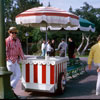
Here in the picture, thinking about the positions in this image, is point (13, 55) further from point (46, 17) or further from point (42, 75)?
point (46, 17)

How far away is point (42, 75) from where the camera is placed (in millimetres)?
6062

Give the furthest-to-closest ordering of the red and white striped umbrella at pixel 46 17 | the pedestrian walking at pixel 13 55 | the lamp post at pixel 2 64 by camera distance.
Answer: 1. the red and white striped umbrella at pixel 46 17
2. the pedestrian walking at pixel 13 55
3. the lamp post at pixel 2 64

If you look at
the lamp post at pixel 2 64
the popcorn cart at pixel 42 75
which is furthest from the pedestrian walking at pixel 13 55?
the lamp post at pixel 2 64

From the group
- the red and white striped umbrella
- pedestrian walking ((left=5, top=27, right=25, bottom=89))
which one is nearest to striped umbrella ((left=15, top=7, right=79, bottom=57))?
the red and white striped umbrella

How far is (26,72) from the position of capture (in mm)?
6266

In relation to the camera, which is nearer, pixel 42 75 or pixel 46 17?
pixel 46 17

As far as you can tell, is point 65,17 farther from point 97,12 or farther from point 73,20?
point 97,12

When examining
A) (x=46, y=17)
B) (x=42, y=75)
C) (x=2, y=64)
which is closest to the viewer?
(x=2, y=64)

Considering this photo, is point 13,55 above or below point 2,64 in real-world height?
above

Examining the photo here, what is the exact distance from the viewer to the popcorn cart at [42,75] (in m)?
6.00

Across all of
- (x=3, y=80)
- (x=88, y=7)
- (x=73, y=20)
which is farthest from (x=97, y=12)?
(x=3, y=80)

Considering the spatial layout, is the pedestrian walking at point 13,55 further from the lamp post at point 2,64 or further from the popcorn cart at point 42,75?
the lamp post at point 2,64

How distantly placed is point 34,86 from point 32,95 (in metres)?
0.27

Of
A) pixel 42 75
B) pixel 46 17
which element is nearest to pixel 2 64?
pixel 42 75
